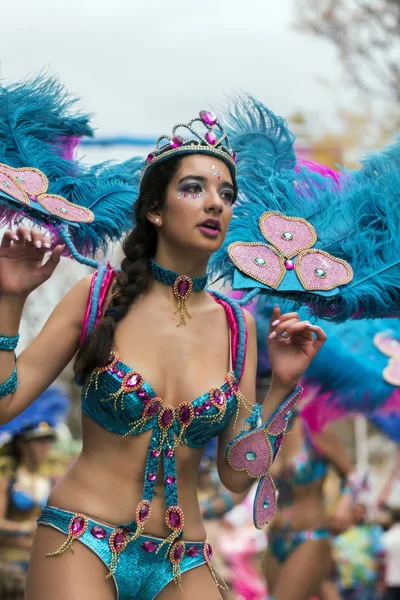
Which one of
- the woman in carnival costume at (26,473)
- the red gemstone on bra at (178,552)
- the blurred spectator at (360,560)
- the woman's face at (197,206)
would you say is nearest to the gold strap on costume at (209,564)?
the red gemstone on bra at (178,552)

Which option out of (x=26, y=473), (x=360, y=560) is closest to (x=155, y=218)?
(x=26, y=473)

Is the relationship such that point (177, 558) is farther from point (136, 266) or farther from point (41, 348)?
point (136, 266)

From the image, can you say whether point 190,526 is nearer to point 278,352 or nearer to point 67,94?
point 278,352

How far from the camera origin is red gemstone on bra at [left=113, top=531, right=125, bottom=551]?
10.8ft

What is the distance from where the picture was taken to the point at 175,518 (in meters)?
3.39

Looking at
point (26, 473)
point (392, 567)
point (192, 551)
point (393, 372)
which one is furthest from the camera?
point (392, 567)

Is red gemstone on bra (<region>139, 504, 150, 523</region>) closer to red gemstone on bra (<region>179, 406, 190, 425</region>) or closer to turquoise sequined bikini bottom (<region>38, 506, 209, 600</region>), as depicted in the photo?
turquoise sequined bikini bottom (<region>38, 506, 209, 600</region>)

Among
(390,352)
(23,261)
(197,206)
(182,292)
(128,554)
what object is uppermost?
(390,352)

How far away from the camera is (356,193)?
13.7 feet

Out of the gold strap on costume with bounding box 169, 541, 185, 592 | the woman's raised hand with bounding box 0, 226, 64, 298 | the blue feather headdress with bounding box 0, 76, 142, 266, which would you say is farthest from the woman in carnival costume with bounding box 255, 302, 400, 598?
the woman's raised hand with bounding box 0, 226, 64, 298

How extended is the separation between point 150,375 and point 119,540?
0.52 metres

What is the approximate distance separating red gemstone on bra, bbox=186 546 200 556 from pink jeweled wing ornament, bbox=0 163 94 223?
1176 millimetres

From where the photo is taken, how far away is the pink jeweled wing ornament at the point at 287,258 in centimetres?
382

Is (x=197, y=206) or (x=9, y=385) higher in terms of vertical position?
(x=197, y=206)
